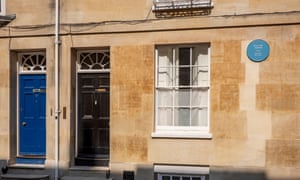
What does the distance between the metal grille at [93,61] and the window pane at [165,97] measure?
1.47m

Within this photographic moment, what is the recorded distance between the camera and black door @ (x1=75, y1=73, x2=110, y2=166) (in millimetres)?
8641

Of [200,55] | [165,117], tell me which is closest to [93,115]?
[165,117]

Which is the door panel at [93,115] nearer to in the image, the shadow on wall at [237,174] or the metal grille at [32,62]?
the metal grille at [32,62]

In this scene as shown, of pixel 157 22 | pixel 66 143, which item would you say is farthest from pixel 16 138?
pixel 157 22

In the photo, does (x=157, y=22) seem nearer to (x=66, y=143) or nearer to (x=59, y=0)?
(x=59, y=0)

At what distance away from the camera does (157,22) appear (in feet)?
26.1

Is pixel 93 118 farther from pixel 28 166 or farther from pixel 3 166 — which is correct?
pixel 3 166

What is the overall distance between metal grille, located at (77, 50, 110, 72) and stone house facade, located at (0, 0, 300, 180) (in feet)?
0.09

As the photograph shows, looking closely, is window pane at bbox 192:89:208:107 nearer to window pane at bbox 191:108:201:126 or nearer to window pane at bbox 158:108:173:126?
window pane at bbox 191:108:201:126

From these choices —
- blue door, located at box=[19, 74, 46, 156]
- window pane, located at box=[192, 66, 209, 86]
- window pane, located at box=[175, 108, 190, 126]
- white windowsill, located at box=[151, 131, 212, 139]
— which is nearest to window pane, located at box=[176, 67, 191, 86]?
window pane, located at box=[192, 66, 209, 86]

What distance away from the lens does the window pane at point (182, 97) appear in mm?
8016

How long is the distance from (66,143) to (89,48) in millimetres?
2260

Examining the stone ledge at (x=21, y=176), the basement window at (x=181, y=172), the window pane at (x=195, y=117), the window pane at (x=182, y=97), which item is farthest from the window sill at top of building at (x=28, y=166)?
the window pane at (x=195, y=117)

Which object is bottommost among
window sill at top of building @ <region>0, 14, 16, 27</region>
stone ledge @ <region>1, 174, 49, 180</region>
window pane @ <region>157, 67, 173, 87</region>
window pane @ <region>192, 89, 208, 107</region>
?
stone ledge @ <region>1, 174, 49, 180</region>
